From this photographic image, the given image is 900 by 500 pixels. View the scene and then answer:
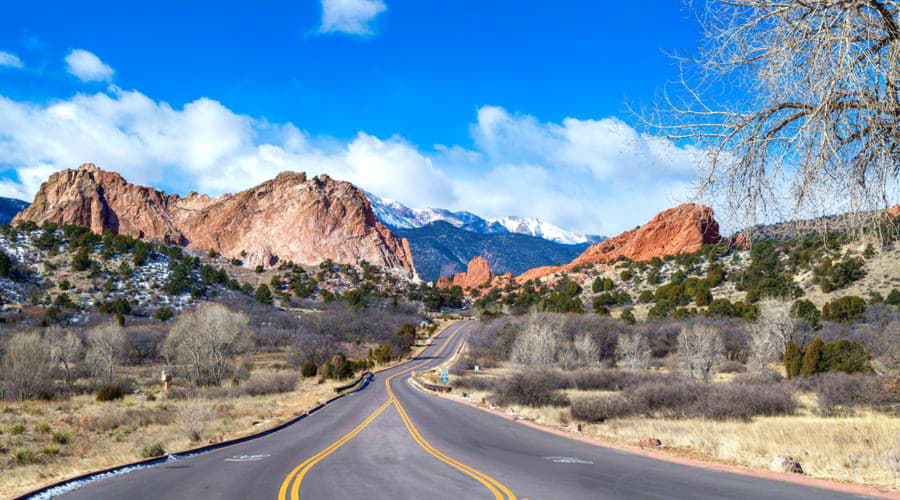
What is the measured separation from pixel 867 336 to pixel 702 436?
2724 centimetres

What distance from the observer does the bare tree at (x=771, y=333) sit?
1542 inches

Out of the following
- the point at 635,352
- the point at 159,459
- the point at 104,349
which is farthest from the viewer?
the point at 635,352

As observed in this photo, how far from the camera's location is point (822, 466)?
1130 cm

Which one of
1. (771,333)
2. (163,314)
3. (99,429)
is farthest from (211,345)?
(771,333)

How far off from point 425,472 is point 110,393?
29941 millimetres

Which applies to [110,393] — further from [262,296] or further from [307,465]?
[262,296]

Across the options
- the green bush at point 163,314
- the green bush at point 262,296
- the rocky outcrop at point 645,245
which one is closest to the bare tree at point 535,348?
the green bush at point 163,314

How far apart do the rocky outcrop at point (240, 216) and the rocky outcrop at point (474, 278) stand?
26.2 m

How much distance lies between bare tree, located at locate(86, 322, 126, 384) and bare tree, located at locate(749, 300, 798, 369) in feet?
146

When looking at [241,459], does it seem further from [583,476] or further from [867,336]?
[867,336]

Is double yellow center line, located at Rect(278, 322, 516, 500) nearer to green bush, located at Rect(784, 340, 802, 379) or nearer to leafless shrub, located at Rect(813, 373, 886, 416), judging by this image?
leafless shrub, located at Rect(813, 373, 886, 416)

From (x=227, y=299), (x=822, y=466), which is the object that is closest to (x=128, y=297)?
(x=227, y=299)

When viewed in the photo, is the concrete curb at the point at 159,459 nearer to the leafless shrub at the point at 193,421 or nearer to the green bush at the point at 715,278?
the leafless shrub at the point at 193,421

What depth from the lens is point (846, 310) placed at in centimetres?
4584
